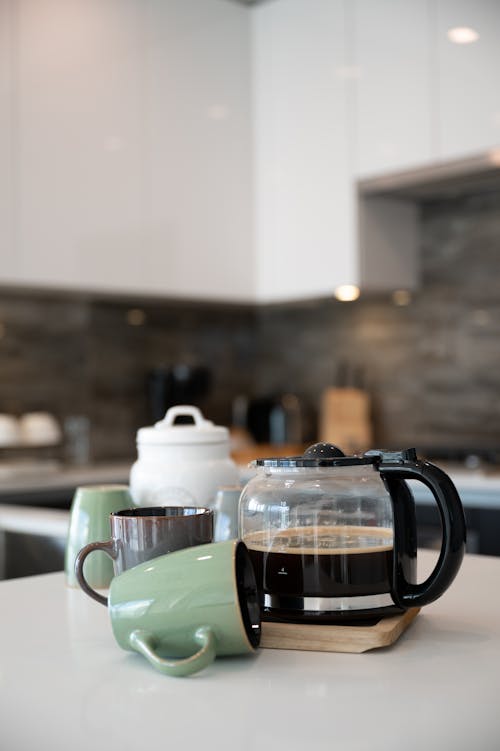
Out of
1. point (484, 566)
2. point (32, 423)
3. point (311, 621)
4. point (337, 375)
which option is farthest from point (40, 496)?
point (311, 621)

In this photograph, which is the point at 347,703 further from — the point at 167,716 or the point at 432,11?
the point at 432,11

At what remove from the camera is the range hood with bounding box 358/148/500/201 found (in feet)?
9.84

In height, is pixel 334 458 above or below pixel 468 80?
below

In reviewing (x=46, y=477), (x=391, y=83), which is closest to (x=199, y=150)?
(x=391, y=83)

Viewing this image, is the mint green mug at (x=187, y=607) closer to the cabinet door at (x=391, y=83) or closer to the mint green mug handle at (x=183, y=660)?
the mint green mug handle at (x=183, y=660)

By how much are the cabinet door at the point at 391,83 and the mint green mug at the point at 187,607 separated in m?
2.51

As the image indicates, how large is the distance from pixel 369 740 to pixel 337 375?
330 centimetres

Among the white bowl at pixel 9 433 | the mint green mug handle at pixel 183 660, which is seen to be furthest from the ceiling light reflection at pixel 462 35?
the mint green mug handle at pixel 183 660

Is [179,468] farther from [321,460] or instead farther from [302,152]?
[302,152]

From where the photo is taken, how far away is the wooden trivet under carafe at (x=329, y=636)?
2.79 ft

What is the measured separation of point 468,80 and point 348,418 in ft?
4.31

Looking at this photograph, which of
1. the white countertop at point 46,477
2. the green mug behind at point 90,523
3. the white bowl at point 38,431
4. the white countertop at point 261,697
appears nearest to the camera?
the white countertop at point 261,697

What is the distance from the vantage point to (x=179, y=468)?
4.02ft

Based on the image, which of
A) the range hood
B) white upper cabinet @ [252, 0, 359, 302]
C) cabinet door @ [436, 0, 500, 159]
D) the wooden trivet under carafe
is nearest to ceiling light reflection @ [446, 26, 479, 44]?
cabinet door @ [436, 0, 500, 159]
